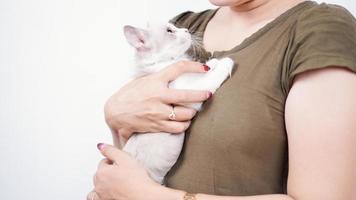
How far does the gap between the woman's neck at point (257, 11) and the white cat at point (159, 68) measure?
0.45 feet

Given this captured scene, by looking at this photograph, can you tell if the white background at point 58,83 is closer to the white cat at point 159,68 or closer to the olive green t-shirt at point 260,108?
the white cat at point 159,68

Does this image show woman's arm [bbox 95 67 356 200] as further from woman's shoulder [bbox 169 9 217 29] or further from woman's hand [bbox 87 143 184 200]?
woman's shoulder [bbox 169 9 217 29]

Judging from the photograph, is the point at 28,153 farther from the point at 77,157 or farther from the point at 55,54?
the point at 55,54

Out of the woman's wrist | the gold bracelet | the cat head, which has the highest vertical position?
the cat head

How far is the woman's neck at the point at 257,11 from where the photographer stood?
1.06m

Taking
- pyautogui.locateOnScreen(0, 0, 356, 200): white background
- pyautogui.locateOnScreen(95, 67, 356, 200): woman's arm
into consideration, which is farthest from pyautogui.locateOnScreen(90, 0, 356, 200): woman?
pyautogui.locateOnScreen(0, 0, 356, 200): white background

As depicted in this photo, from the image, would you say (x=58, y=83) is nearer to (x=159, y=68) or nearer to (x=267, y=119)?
(x=159, y=68)

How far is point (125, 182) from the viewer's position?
37.6 inches

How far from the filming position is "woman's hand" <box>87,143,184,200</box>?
92 centimetres

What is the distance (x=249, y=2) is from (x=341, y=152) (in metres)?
0.49

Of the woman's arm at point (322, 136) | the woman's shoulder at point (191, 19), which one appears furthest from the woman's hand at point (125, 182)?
the woman's shoulder at point (191, 19)

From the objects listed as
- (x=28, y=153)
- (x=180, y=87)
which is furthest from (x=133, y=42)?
(x=28, y=153)

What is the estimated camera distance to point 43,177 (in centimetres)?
190

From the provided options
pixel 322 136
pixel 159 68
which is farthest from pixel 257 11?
pixel 322 136
